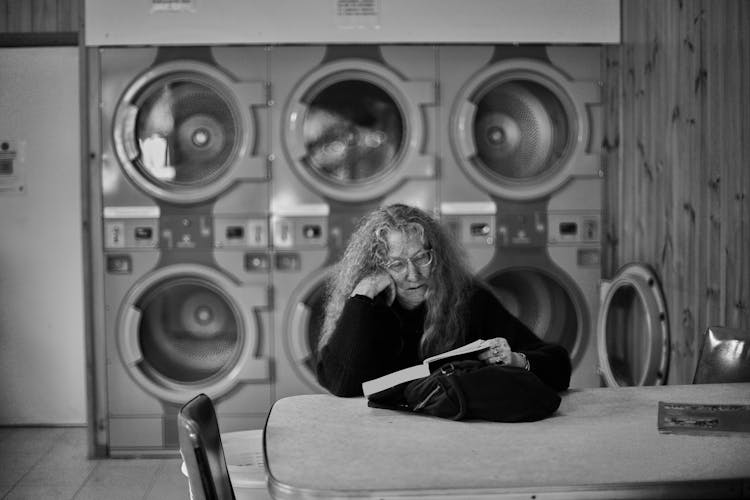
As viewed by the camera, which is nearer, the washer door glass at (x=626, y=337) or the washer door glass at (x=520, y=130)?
the washer door glass at (x=626, y=337)

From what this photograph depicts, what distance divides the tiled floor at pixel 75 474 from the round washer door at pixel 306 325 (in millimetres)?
719

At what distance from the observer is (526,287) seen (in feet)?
12.7

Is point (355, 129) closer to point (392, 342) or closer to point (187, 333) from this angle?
point (187, 333)

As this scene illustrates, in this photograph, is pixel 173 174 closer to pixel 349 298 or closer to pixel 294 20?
pixel 294 20

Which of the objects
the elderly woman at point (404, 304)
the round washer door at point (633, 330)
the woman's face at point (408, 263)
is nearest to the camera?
the elderly woman at point (404, 304)

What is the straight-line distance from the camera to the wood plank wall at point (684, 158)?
2766 millimetres

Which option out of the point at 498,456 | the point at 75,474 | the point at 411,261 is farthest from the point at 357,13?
the point at 498,456

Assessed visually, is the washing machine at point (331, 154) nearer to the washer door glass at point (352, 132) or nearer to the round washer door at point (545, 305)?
the washer door glass at point (352, 132)

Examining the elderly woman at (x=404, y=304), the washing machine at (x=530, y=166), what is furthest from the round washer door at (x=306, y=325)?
the elderly woman at (x=404, y=304)

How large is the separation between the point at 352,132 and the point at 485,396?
7.28 ft

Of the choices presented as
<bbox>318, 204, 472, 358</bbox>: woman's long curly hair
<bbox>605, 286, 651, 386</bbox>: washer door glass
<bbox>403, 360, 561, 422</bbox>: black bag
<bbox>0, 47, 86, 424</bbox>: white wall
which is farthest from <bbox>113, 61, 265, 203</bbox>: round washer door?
<bbox>403, 360, 561, 422</bbox>: black bag

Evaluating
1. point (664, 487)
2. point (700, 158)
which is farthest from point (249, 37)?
point (664, 487)

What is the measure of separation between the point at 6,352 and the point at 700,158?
367 cm

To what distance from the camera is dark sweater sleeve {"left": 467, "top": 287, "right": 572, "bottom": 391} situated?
2.10 m
